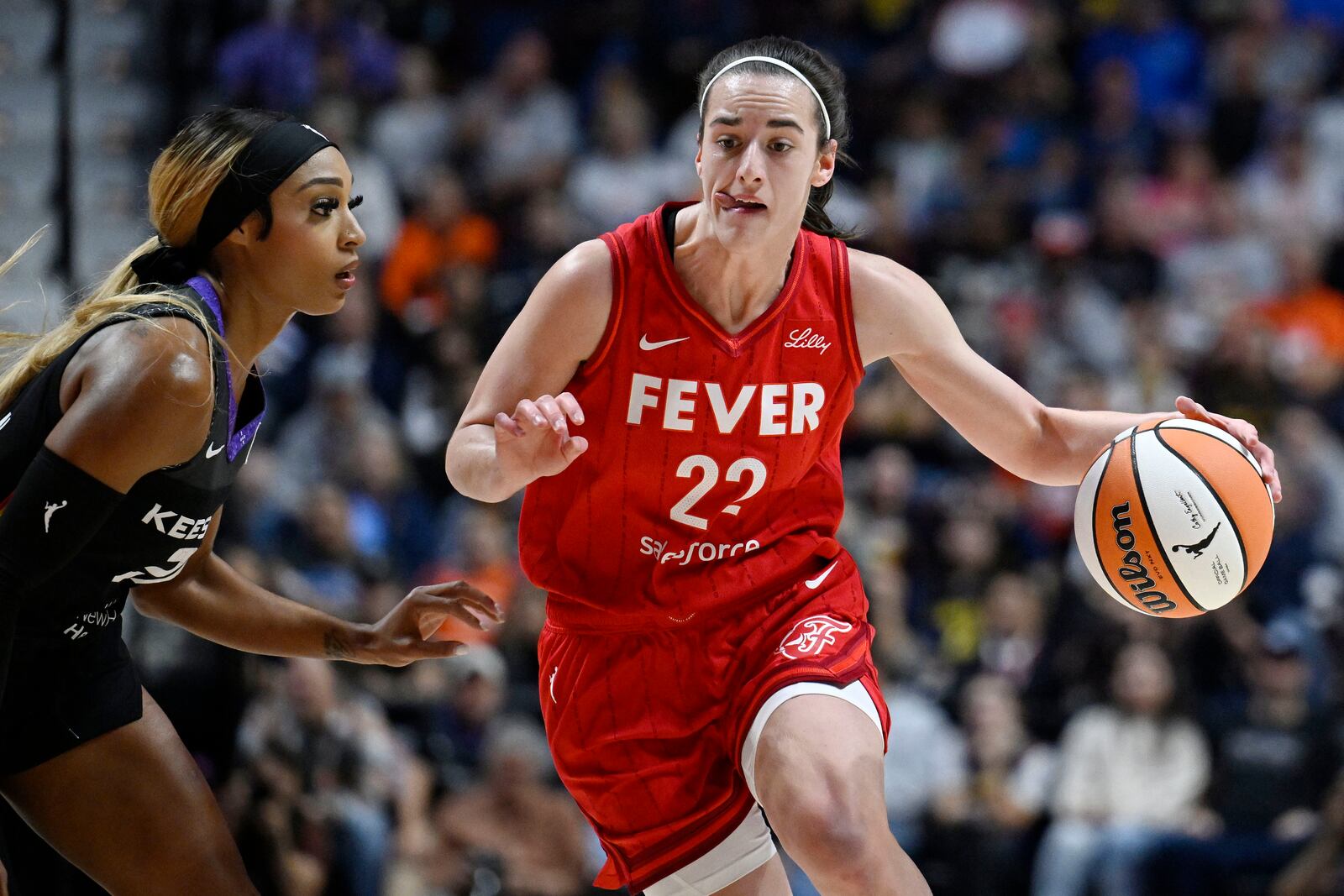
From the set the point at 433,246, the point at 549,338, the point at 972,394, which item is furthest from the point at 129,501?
the point at 433,246

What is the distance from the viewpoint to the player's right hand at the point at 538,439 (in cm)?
291

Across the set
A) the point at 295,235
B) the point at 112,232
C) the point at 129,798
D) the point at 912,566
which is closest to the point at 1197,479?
the point at 295,235

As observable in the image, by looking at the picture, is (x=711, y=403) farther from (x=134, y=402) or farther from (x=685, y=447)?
(x=134, y=402)

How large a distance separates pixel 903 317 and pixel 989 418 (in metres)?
0.32

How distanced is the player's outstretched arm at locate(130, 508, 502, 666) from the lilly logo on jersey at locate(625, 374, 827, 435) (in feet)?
2.02

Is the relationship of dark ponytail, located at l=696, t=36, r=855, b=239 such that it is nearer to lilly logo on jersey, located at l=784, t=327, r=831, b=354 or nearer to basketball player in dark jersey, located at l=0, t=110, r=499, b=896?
lilly logo on jersey, located at l=784, t=327, r=831, b=354

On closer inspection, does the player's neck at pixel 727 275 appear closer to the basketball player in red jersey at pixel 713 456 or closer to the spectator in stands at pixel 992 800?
the basketball player in red jersey at pixel 713 456

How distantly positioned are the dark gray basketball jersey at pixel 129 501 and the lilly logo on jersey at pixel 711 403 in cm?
87

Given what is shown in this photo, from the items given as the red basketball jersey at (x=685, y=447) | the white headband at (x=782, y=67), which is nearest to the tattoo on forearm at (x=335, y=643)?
the red basketball jersey at (x=685, y=447)

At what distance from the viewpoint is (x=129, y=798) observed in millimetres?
3275

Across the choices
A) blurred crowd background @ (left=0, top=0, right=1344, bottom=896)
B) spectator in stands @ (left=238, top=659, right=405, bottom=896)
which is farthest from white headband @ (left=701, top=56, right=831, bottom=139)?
spectator in stands @ (left=238, top=659, right=405, bottom=896)

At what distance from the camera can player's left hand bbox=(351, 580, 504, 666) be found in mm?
3602

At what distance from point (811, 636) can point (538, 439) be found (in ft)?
2.75

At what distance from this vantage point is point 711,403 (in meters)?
3.42
